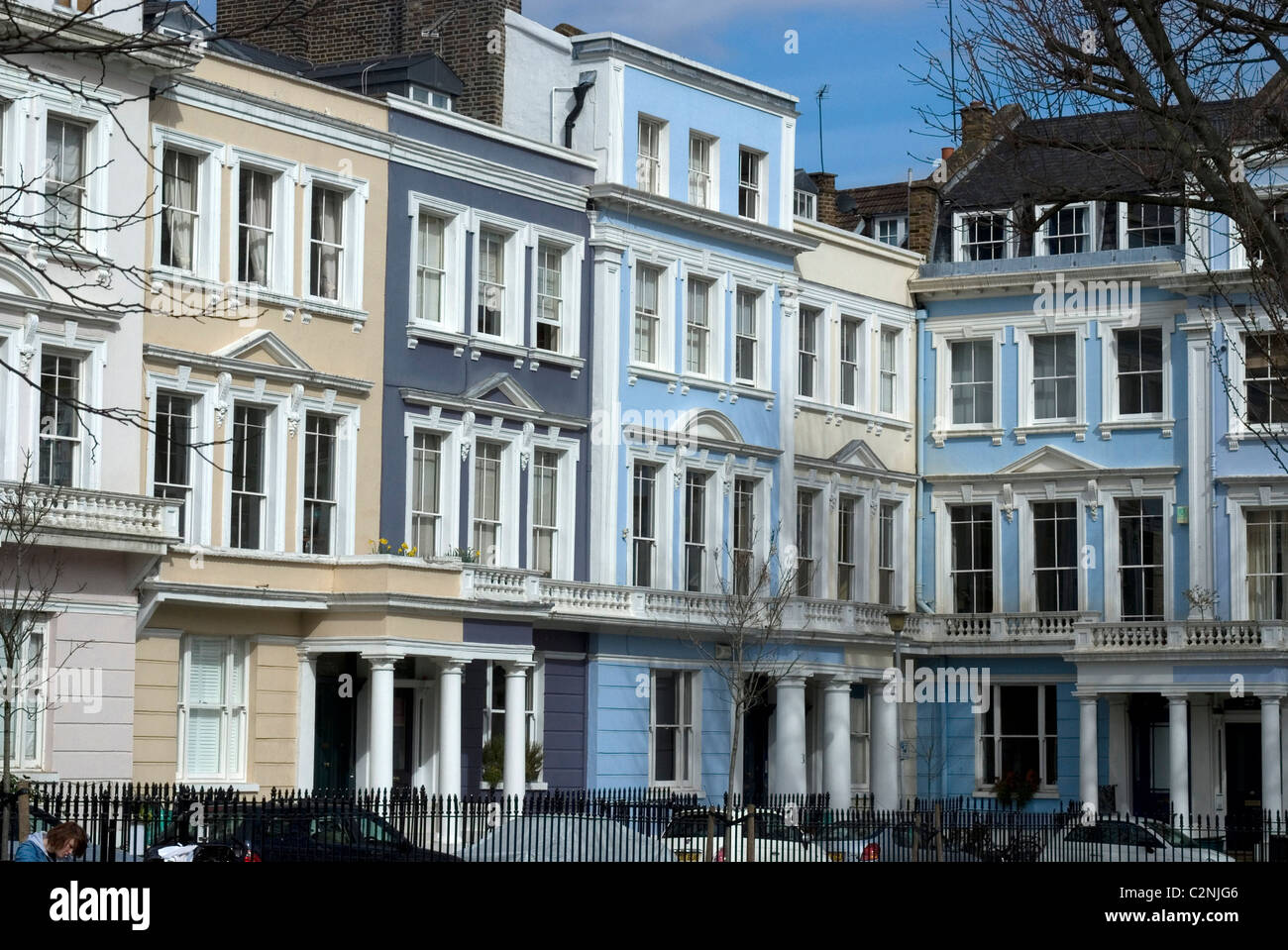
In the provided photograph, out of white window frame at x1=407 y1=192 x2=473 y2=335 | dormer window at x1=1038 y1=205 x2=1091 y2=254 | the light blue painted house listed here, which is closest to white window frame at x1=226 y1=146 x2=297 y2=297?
white window frame at x1=407 y1=192 x2=473 y2=335

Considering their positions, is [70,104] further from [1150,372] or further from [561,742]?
[1150,372]

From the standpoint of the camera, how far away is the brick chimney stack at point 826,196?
175ft

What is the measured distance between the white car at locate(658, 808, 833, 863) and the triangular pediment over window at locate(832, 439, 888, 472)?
646 inches

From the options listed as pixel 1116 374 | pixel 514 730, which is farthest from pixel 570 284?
pixel 1116 374

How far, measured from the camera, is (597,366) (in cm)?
4091

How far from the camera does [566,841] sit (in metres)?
28.2

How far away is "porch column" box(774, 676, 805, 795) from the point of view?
4312cm

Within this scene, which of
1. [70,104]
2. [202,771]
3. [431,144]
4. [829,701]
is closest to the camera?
[70,104]

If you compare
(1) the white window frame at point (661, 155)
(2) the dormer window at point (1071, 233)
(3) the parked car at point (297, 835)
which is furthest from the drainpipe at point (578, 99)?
(3) the parked car at point (297, 835)

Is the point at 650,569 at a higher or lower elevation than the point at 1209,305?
lower

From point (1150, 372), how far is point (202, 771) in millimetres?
23700

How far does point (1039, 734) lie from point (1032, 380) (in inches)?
305
